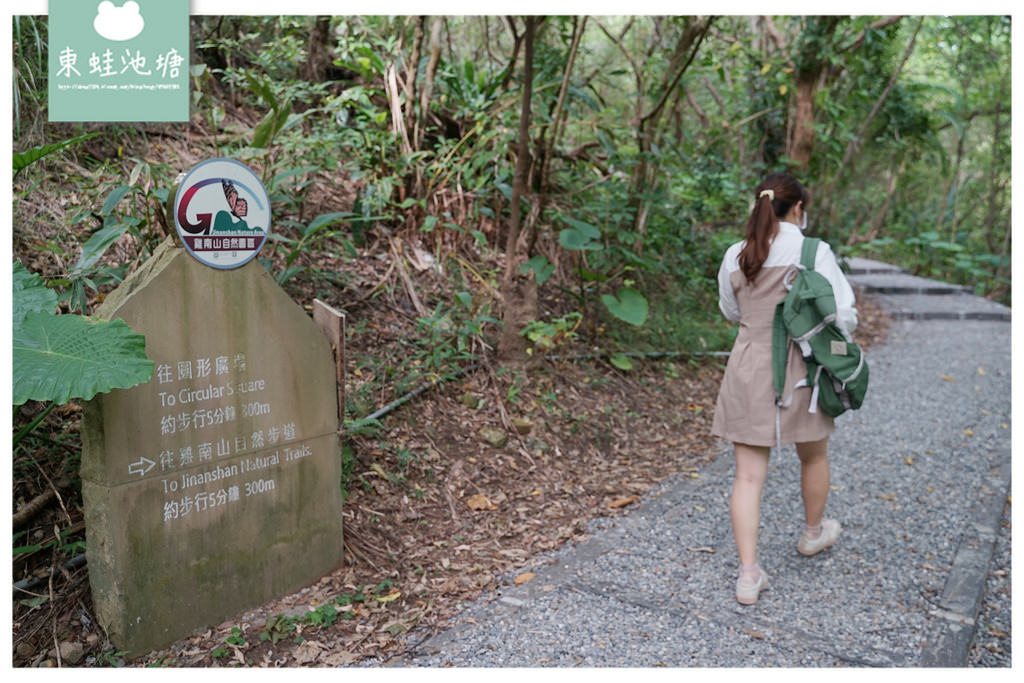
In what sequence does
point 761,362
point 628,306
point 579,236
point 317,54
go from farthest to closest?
point 317,54 → point 628,306 → point 579,236 → point 761,362

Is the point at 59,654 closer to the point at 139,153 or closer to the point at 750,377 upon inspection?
the point at 750,377

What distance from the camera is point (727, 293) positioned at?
3314mm

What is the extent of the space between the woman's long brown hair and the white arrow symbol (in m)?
2.31

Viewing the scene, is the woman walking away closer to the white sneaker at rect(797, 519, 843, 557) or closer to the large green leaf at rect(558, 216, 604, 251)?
the white sneaker at rect(797, 519, 843, 557)

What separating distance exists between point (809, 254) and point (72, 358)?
2.58m

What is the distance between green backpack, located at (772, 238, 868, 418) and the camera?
3023 mm

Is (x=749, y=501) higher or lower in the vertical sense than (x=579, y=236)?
lower

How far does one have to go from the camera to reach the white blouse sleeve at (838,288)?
3.05 m

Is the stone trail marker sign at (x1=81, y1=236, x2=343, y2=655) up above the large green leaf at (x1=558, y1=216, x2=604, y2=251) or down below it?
below

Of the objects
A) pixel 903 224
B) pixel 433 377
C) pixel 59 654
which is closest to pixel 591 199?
pixel 433 377

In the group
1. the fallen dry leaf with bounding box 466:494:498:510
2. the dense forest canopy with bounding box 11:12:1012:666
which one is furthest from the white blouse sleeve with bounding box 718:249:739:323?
the fallen dry leaf with bounding box 466:494:498:510

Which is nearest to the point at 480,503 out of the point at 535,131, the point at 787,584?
the point at 787,584

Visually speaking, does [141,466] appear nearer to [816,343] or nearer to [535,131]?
[816,343]

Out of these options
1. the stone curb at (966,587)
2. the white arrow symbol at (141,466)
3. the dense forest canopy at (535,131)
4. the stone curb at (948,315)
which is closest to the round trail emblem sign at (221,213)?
the white arrow symbol at (141,466)
